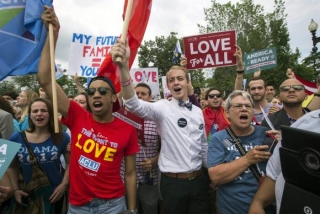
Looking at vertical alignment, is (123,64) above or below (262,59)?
below

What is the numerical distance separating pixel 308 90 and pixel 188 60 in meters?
3.81

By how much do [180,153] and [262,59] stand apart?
493 cm

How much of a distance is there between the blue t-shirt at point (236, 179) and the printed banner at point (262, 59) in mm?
4691

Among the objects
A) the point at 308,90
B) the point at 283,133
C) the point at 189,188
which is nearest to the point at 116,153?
the point at 189,188

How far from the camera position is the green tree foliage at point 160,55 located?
5025 cm

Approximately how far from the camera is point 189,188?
9.53 feet

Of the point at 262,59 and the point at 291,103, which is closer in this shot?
the point at 291,103

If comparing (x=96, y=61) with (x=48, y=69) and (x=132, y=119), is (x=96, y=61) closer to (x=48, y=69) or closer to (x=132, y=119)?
(x=132, y=119)

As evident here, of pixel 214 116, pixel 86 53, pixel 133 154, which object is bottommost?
pixel 133 154

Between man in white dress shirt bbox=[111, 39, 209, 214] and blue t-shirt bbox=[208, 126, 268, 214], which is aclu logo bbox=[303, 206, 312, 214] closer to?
blue t-shirt bbox=[208, 126, 268, 214]

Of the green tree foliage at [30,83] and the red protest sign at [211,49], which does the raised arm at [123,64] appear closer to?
the red protest sign at [211,49]

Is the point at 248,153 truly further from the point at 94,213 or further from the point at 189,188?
the point at 94,213

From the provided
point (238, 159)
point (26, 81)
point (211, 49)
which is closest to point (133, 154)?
point (238, 159)

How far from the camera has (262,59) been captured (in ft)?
22.6
